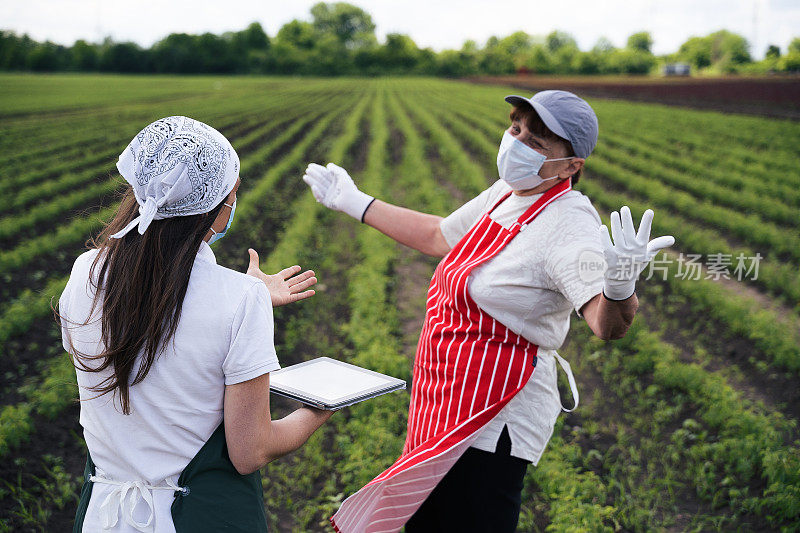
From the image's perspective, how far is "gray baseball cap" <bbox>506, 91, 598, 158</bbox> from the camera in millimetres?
1876

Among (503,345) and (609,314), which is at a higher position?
(609,314)

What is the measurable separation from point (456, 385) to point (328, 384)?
44 cm

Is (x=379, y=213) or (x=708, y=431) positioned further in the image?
(x=708, y=431)

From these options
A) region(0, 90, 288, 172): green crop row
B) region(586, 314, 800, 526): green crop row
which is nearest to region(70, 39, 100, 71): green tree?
region(0, 90, 288, 172): green crop row

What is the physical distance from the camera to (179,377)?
1.26m

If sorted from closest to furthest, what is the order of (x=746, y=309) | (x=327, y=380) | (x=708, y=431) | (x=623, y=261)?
(x=623, y=261)
(x=327, y=380)
(x=708, y=431)
(x=746, y=309)

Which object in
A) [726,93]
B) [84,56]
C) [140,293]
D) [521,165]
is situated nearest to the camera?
[140,293]

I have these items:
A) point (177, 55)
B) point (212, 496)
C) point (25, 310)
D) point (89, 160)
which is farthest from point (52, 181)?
point (177, 55)

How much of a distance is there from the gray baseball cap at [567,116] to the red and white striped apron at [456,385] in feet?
0.53

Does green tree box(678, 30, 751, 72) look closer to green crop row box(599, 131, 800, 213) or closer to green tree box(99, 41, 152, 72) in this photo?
green crop row box(599, 131, 800, 213)

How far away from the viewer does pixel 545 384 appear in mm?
1918

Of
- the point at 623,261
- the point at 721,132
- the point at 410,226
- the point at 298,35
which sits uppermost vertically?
the point at 298,35

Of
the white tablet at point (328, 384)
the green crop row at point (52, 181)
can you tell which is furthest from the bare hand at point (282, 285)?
the green crop row at point (52, 181)

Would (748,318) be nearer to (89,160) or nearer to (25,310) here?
(25,310)
